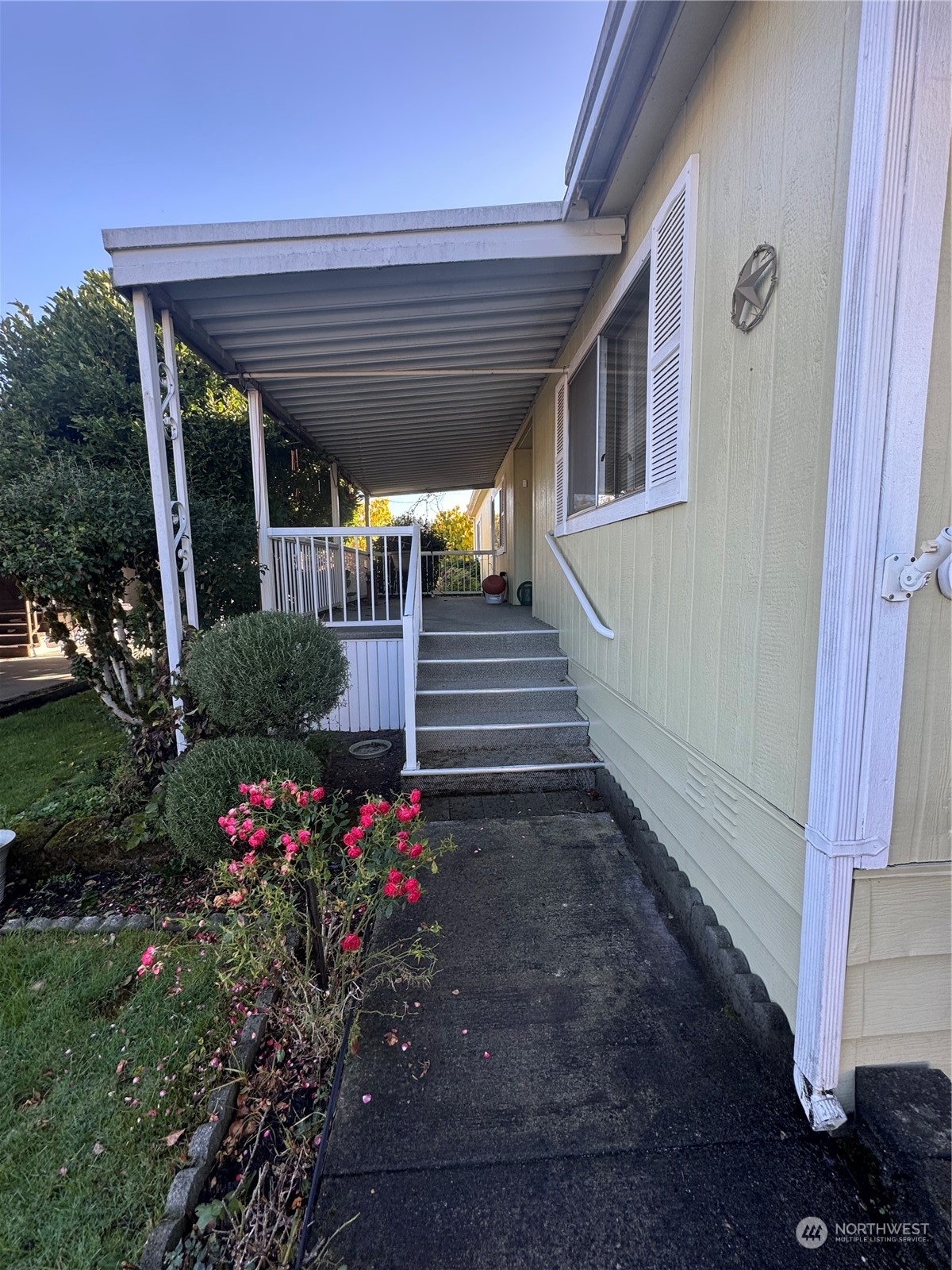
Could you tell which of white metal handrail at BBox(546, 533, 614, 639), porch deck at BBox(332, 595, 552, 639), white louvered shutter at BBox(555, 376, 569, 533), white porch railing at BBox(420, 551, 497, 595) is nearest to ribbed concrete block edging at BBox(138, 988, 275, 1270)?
white metal handrail at BBox(546, 533, 614, 639)

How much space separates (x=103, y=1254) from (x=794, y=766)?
2.09 metres

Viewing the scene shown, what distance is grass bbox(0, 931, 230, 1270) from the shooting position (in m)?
1.33

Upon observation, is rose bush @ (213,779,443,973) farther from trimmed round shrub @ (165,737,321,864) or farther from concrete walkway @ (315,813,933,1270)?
trimmed round shrub @ (165,737,321,864)

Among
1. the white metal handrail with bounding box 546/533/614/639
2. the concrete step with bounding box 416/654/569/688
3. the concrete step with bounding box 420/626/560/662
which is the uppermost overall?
the white metal handrail with bounding box 546/533/614/639

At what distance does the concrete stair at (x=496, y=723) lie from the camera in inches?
142

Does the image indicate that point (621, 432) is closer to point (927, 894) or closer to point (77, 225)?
point (927, 894)

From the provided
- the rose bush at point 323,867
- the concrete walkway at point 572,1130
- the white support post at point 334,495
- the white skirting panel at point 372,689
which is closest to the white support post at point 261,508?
the white skirting panel at point 372,689

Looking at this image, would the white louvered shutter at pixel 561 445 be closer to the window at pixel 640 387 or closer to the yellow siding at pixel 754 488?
the window at pixel 640 387

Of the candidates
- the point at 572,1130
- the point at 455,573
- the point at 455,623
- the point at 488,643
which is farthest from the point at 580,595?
the point at 455,573

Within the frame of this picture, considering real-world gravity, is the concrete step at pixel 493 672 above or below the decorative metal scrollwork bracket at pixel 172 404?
below

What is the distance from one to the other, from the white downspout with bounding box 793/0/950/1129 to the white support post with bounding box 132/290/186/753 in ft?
11.6

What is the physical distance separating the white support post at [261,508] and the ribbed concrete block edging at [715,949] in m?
3.66

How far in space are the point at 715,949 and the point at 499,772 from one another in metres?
1.82

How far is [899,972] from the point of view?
1444 millimetres
